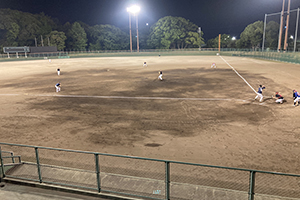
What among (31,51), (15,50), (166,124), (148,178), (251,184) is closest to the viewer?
(251,184)

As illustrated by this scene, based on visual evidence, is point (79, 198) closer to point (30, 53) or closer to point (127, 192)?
point (127, 192)

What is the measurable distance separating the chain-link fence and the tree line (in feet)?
331

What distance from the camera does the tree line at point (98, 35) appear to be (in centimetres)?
9975

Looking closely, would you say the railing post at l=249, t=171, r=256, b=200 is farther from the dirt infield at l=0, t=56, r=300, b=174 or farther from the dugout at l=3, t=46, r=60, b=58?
the dugout at l=3, t=46, r=60, b=58

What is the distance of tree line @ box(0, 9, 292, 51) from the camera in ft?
327

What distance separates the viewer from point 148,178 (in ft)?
23.3

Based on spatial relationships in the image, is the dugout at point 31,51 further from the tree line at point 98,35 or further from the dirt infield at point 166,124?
the dirt infield at point 166,124

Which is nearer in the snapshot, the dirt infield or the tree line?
the dirt infield

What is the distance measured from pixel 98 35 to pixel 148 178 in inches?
4646

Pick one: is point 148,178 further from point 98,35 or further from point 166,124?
point 98,35

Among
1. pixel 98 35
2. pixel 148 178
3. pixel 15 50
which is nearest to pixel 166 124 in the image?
pixel 148 178

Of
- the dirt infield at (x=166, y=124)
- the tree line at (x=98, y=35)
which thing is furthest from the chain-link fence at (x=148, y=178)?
the tree line at (x=98, y=35)

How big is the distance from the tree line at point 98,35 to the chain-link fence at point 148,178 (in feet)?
331

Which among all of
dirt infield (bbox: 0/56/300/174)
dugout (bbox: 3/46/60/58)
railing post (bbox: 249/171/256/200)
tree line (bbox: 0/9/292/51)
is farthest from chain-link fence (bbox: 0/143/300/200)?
tree line (bbox: 0/9/292/51)
